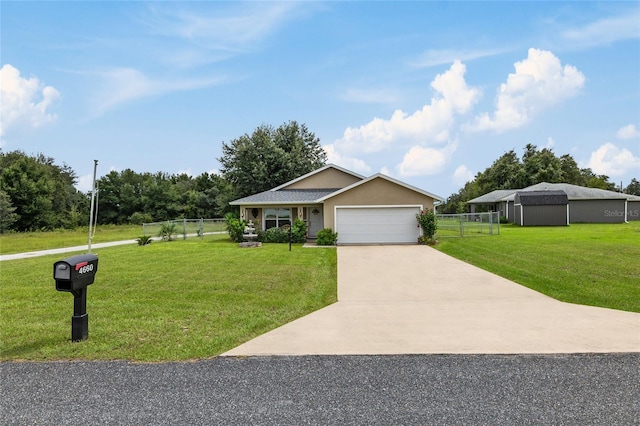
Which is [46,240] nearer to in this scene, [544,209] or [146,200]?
[146,200]

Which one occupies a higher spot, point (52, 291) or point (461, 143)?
point (461, 143)

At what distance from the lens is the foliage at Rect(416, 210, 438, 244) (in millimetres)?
17109

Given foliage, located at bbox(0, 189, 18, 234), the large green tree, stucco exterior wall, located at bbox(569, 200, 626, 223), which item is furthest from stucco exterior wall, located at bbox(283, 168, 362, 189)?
the large green tree

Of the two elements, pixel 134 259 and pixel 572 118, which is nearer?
pixel 134 259

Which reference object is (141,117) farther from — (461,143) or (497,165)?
(497,165)

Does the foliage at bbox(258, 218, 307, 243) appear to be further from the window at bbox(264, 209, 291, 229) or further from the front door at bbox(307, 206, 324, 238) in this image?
the front door at bbox(307, 206, 324, 238)

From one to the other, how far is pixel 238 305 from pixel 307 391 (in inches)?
136

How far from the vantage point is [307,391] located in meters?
3.19

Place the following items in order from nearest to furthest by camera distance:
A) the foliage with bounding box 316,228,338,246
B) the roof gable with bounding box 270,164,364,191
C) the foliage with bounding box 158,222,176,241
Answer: the foliage with bounding box 316,228,338,246, the foliage with bounding box 158,222,176,241, the roof gable with bounding box 270,164,364,191

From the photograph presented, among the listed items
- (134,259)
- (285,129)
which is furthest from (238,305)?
(285,129)

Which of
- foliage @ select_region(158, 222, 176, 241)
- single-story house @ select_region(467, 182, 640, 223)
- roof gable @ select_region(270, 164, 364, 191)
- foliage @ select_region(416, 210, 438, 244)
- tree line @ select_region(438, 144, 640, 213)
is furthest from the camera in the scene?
tree line @ select_region(438, 144, 640, 213)

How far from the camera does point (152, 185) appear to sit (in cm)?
4697

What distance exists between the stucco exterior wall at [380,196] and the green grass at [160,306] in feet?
22.1

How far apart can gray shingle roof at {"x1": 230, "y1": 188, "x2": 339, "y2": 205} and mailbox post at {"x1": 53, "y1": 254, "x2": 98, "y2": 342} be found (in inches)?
577
